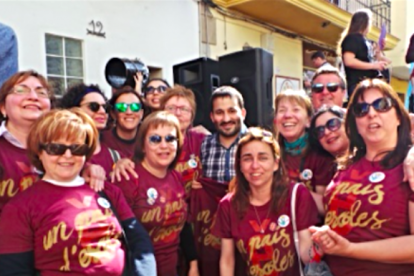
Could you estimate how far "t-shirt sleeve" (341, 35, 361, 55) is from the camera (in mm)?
4113

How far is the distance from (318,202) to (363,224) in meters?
0.54

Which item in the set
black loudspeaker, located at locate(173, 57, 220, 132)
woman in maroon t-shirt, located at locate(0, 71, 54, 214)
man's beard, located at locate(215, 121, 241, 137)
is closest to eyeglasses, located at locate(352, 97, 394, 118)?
man's beard, located at locate(215, 121, 241, 137)

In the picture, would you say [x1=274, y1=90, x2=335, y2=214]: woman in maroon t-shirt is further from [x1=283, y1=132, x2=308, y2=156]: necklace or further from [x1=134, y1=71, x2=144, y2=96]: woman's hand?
[x1=134, y1=71, x2=144, y2=96]: woman's hand

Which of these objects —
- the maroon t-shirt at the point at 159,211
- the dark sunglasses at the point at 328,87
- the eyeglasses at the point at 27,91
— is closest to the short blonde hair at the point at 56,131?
the eyeglasses at the point at 27,91

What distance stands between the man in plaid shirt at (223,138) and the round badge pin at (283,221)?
0.85m

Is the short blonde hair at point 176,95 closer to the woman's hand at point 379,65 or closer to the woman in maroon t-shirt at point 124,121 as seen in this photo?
the woman in maroon t-shirt at point 124,121

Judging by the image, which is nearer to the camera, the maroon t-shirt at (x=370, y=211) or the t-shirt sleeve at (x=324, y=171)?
the maroon t-shirt at (x=370, y=211)

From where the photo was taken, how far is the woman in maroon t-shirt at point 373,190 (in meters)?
1.81

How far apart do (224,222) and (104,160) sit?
0.91 meters

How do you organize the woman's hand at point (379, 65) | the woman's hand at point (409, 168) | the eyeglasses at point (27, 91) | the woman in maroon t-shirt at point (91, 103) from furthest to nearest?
1. the woman's hand at point (379, 65)
2. the woman in maroon t-shirt at point (91, 103)
3. the eyeglasses at point (27, 91)
4. the woman's hand at point (409, 168)

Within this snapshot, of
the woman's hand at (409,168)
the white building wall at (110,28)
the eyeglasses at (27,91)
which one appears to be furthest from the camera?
the white building wall at (110,28)

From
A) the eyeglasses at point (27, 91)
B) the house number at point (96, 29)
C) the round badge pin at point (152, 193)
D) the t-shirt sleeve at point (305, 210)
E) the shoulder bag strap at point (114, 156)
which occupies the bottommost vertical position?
the t-shirt sleeve at point (305, 210)

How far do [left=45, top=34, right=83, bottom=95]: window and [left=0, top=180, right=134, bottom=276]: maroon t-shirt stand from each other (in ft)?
13.5

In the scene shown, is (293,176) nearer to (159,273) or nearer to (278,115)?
(278,115)
